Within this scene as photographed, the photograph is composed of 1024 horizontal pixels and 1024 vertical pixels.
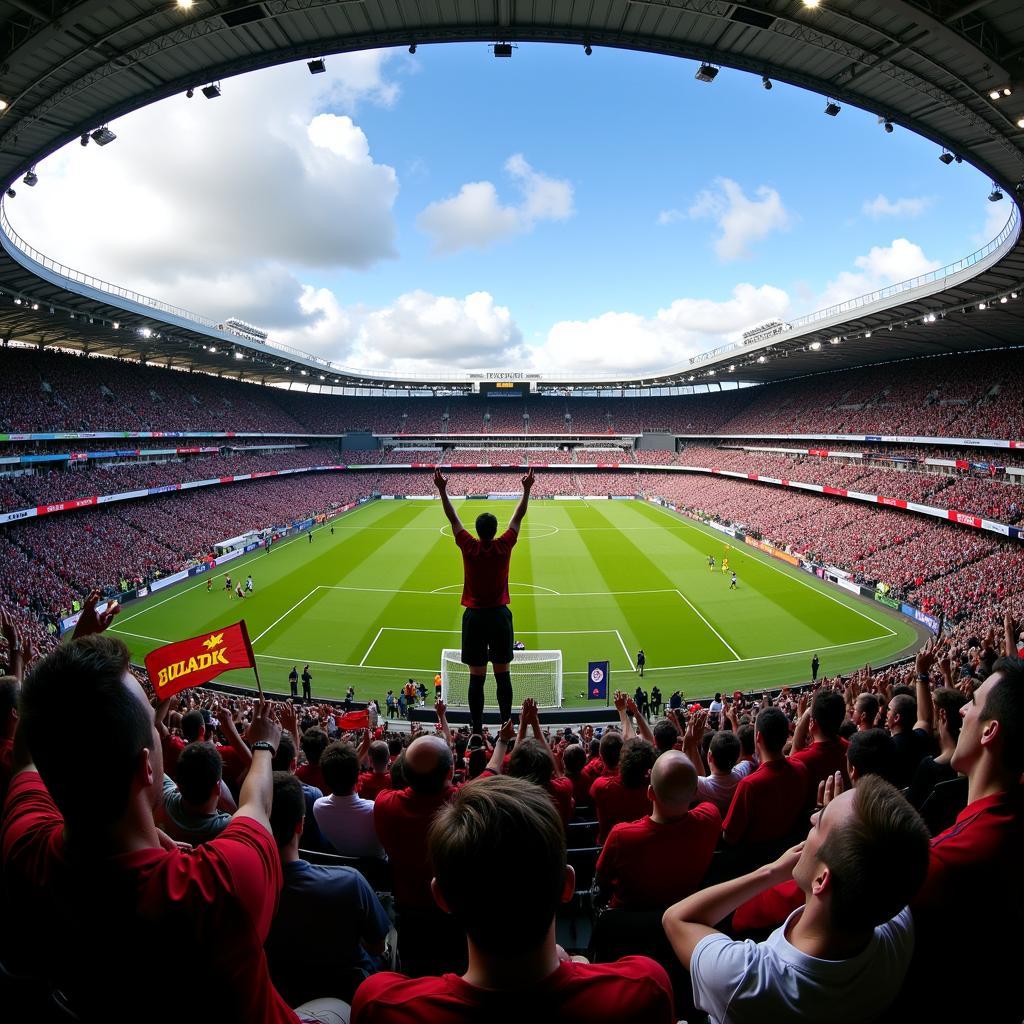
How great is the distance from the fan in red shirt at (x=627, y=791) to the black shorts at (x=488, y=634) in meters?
1.96

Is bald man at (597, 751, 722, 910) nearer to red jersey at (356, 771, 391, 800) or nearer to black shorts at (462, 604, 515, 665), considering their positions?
red jersey at (356, 771, 391, 800)

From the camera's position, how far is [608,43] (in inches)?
551

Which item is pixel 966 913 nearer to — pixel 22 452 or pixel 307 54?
pixel 307 54

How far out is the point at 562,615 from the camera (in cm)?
3130

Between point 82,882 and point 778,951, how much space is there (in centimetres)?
220

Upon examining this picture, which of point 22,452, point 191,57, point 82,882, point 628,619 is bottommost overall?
point 628,619

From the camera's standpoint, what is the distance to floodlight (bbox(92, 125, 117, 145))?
16.1m

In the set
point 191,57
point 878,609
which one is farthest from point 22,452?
point 878,609

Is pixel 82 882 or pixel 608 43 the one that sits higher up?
pixel 608 43

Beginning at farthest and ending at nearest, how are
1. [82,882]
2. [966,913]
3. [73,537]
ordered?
[73,537]
[966,913]
[82,882]

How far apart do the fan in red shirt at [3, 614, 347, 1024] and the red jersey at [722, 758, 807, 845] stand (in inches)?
128

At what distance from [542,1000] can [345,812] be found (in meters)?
3.33

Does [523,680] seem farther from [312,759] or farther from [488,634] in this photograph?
[488,634]

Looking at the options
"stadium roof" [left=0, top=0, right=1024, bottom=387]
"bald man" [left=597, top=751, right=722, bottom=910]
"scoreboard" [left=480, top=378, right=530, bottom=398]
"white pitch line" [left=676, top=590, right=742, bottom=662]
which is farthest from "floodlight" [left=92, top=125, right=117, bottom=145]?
"scoreboard" [left=480, top=378, right=530, bottom=398]
